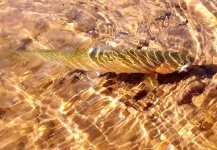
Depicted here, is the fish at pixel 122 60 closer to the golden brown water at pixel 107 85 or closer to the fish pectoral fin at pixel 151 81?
the fish pectoral fin at pixel 151 81

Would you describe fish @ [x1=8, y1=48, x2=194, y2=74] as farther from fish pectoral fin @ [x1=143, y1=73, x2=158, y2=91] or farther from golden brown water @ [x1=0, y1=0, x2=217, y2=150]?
golden brown water @ [x1=0, y1=0, x2=217, y2=150]

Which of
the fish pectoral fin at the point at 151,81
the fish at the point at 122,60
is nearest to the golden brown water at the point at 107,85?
the fish pectoral fin at the point at 151,81

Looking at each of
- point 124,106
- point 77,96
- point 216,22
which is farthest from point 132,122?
point 216,22

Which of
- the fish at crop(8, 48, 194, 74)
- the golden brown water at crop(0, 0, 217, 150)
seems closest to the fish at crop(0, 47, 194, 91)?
the fish at crop(8, 48, 194, 74)

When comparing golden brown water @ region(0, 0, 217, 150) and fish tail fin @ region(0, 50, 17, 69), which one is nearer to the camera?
golden brown water @ region(0, 0, 217, 150)

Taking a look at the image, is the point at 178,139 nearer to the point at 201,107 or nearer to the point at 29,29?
the point at 201,107

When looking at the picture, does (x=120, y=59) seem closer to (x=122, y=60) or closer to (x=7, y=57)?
(x=122, y=60)
